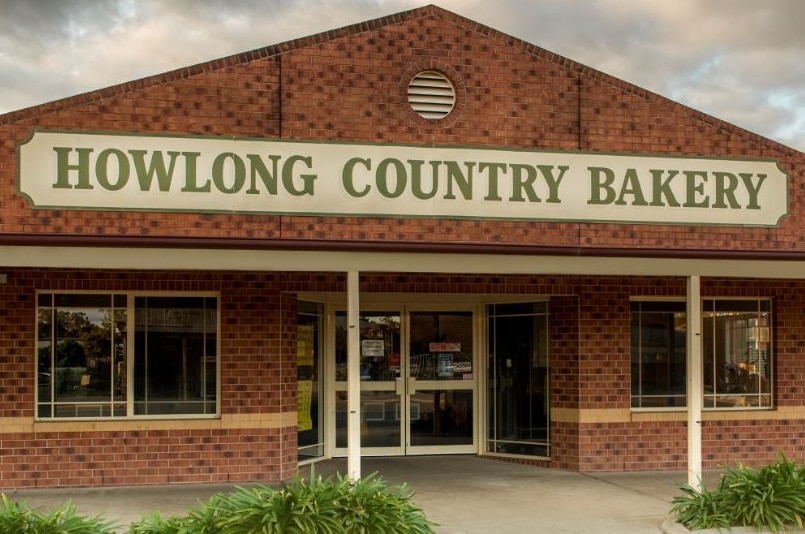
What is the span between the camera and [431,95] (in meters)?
11.6

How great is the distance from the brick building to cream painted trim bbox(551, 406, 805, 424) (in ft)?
0.10

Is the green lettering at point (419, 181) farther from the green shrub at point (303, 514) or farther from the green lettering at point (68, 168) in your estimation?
the green shrub at point (303, 514)

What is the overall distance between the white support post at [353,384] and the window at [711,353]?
4.77 m

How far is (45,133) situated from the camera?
10703 mm

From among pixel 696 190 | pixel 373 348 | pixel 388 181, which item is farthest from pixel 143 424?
pixel 696 190

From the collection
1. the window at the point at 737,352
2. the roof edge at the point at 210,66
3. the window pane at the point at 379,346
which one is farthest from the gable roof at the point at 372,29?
the window pane at the point at 379,346

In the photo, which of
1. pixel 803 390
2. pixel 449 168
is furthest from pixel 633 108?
pixel 803 390

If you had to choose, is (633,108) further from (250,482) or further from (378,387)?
(250,482)

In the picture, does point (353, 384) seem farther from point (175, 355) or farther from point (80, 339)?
point (80, 339)

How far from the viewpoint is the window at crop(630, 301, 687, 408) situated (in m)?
12.8

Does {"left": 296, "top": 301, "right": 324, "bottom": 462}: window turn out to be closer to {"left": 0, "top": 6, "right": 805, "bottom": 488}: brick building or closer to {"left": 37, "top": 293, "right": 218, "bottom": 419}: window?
{"left": 0, "top": 6, "right": 805, "bottom": 488}: brick building

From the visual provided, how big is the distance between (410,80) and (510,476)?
5087 millimetres

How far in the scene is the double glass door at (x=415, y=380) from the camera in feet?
44.5

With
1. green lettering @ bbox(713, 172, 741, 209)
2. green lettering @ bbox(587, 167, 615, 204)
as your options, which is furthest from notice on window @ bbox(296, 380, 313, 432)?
green lettering @ bbox(713, 172, 741, 209)
